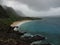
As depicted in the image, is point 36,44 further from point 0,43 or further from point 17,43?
point 0,43

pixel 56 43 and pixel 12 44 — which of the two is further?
pixel 56 43

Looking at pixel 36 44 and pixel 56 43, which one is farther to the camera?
pixel 56 43

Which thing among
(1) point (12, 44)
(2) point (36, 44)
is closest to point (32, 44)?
(2) point (36, 44)

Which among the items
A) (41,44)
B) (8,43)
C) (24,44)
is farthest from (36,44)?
(8,43)

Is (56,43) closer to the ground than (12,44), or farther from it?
farther from it

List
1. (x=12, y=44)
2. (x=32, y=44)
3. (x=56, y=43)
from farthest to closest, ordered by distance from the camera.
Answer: (x=56, y=43)
(x=32, y=44)
(x=12, y=44)

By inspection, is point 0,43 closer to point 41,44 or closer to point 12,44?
point 12,44

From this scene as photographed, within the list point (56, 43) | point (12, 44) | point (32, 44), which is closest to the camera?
point (12, 44)

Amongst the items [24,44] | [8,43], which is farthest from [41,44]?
[8,43]
